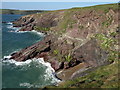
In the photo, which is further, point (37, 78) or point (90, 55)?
point (90, 55)

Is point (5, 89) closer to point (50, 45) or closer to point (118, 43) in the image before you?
point (50, 45)

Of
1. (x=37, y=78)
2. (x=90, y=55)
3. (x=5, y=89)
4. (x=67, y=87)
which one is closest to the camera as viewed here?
(x=67, y=87)

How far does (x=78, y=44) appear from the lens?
51094mm

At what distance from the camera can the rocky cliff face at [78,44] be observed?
42562mm

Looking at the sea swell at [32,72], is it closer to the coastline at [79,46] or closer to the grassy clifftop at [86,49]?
the coastline at [79,46]

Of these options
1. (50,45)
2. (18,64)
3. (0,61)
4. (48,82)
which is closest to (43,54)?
(50,45)

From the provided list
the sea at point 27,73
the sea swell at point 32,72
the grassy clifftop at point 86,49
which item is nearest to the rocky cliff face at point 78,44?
the grassy clifftop at point 86,49

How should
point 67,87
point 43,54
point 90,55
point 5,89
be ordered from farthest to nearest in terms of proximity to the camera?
1. point 43,54
2. point 90,55
3. point 5,89
4. point 67,87

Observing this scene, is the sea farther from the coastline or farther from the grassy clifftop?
the grassy clifftop

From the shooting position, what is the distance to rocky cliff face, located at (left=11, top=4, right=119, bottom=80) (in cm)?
4256

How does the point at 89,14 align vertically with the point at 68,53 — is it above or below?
above

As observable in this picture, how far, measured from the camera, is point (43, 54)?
53625mm

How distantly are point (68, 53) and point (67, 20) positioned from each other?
70.5 ft

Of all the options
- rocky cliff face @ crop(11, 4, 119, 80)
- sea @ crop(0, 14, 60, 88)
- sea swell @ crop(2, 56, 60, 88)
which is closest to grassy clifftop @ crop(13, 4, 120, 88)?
rocky cliff face @ crop(11, 4, 119, 80)
